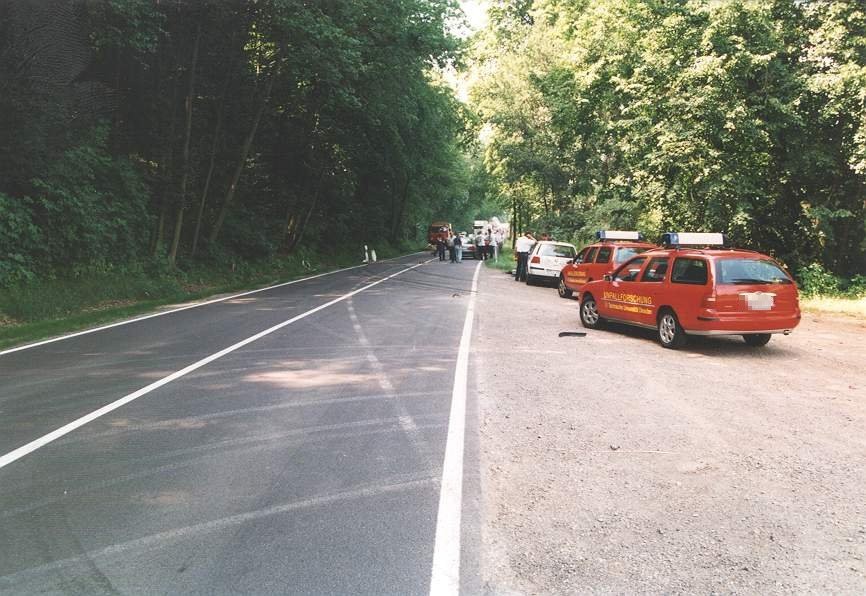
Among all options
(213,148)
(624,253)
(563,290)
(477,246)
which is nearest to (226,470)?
(624,253)

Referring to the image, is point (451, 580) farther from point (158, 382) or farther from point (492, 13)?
point (492, 13)

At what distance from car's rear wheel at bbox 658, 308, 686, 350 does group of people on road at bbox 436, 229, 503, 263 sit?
2875 cm

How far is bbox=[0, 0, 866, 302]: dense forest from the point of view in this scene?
53.0 feet

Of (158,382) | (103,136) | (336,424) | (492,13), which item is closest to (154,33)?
(103,136)

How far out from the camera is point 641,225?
2677 cm

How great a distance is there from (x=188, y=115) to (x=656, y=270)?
53.4 ft

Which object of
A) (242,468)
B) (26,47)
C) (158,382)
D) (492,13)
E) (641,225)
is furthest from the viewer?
(492,13)

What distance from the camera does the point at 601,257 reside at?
721 inches

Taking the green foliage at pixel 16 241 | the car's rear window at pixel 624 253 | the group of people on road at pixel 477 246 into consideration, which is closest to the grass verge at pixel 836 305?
the car's rear window at pixel 624 253

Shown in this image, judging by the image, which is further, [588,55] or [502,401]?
[588,55]

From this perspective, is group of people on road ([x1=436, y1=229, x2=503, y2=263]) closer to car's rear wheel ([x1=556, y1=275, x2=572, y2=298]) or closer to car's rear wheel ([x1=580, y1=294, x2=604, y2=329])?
car's rear wheel ([x1=556, y1=275, x2=572, y2=298])

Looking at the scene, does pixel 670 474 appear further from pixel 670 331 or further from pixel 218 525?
pixel 670 331

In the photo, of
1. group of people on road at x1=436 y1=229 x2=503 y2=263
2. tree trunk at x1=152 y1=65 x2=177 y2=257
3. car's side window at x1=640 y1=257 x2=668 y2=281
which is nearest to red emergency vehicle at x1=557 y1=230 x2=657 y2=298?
car's side window at x1=640 y1=257 x2=668 y2=281

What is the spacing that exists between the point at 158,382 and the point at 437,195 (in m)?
57.6
